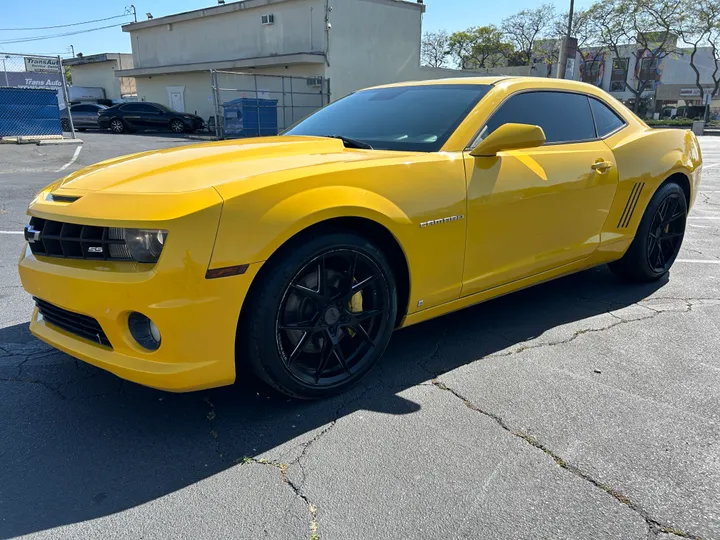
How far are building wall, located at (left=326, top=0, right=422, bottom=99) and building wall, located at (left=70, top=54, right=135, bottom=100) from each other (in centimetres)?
2532

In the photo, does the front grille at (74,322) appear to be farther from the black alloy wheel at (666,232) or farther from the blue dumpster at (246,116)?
the blue dumpster at (246,116)

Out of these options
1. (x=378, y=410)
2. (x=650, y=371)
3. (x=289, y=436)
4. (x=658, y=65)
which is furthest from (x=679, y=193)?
(x=658, y=65)

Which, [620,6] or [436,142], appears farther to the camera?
[620,6]

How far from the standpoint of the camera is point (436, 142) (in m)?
3.10

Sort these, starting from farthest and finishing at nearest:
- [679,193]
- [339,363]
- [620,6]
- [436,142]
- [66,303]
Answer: [620,6], [679,193], [436,142], [339,363], [66,303]

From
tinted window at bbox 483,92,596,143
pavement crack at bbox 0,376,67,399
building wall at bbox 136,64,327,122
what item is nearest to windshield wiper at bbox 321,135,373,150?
tinted window at bbox 483,92,596,143

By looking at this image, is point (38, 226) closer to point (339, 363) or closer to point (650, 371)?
point (339, 363)

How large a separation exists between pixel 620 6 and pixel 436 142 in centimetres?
4697

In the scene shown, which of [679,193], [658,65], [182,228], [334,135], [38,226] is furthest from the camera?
[658,65]

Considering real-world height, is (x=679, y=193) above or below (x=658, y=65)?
below

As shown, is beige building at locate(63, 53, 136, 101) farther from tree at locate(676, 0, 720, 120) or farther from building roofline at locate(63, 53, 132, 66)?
tree at locate(676, 0, 720, 120)

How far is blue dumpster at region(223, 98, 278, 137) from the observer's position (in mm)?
20453

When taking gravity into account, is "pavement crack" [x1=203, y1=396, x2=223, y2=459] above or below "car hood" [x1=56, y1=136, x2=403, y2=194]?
below

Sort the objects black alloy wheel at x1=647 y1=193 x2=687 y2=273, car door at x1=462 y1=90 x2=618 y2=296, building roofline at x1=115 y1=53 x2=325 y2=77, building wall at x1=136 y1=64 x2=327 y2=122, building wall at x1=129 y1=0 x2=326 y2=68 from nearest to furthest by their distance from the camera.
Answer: car door at x1=462 y1=90 x2=618 y2=296 → black alloy wheel at x1=647 y1=193 x2=687 y2=273 → building wall at x1=136 y1=64 x2=327 y2=122 → building roofline at x1=115 y1=53 x2=325 y2=77 → building wall at x1=129 y1=0 x2=326 y2=68
